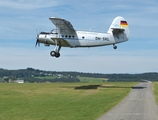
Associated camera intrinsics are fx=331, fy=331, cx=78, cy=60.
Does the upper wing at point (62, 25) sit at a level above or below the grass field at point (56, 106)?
above

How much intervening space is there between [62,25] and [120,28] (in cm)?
934

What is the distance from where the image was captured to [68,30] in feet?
166

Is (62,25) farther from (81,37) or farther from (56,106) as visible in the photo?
(56,106)

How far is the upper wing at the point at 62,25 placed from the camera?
150ft

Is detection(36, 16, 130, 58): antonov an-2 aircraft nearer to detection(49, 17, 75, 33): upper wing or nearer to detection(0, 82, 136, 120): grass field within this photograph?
detection(49, 17, 75, 33): upper wing

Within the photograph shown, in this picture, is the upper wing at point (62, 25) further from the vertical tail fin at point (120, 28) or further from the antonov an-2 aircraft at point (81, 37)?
the vertical tail fin at point (120, 28)

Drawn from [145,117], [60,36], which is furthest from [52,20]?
[145,117]

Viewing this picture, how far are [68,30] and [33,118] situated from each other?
3107 centimetres

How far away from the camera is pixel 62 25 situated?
159ft

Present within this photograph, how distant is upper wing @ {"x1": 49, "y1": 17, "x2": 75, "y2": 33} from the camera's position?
150 feet

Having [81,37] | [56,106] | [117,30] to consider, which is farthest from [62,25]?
[56,106]

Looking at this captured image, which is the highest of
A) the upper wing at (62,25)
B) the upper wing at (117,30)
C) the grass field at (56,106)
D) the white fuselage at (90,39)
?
the upper wing at (62,25)

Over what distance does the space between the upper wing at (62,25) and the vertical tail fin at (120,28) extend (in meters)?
6.48

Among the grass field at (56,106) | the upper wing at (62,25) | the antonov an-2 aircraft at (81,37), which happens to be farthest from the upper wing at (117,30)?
the grass field at (56,106)
